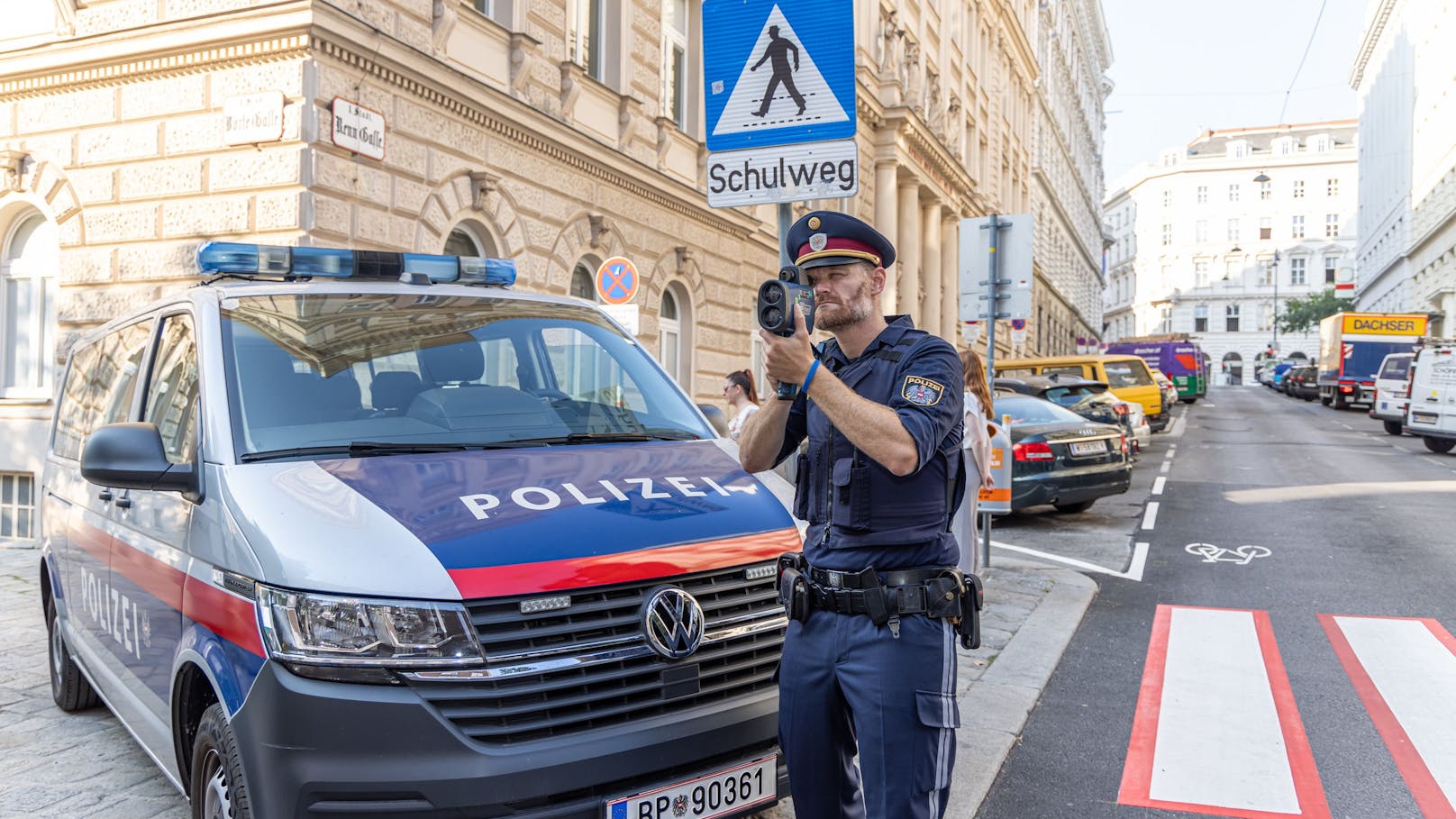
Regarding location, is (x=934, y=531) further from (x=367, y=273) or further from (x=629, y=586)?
(x=367, y=273)

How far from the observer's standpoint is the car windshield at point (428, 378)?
3.45 metres

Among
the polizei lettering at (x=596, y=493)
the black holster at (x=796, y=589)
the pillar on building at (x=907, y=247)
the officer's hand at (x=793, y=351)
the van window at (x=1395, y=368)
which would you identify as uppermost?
the pillar on building at (x=907, y=247)

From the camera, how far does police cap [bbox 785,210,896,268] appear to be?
2.79 m

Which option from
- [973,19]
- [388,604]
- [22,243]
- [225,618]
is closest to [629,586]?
[388,604]

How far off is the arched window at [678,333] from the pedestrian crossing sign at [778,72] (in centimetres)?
1188

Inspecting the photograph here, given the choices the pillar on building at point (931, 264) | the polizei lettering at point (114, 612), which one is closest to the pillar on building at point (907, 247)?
the pillar on building at point (931, 264)

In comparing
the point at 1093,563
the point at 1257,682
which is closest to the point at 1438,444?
the point at 1093,563

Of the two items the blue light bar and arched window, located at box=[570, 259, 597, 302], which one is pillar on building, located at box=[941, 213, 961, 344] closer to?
arched window, located at box=[570, 259, 597, 302]

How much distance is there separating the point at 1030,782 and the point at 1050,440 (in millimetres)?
8069

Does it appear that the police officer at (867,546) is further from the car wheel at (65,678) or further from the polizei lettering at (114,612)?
the car wheel at (65,678)

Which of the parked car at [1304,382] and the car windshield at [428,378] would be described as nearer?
the car windshield at [428,378]

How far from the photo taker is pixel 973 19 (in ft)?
130

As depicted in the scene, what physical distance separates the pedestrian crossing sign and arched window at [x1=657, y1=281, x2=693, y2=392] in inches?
468

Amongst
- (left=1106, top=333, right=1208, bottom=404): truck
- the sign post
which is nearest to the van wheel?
the sign post
